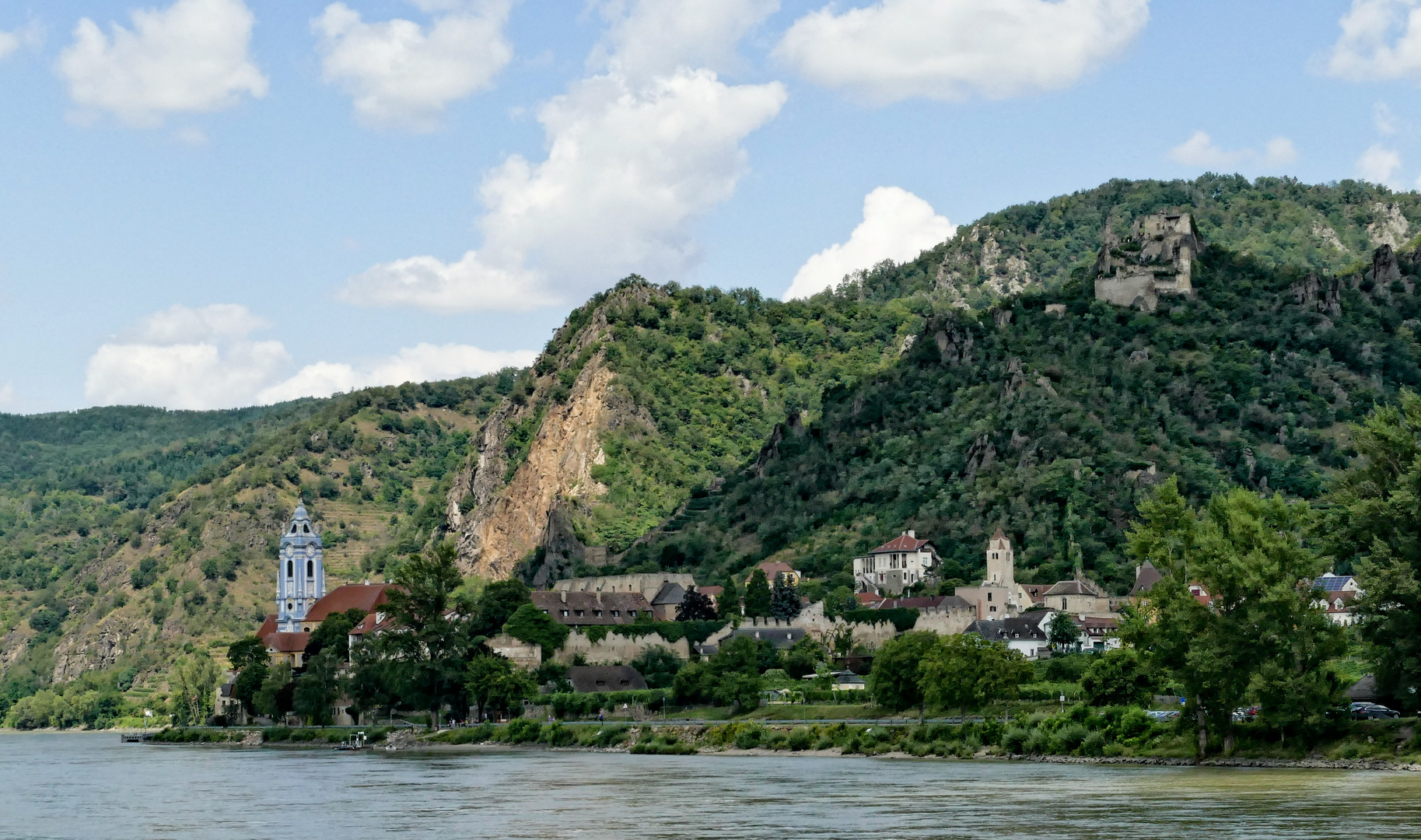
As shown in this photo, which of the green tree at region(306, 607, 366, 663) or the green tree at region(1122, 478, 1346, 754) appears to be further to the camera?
the green tree at region(306, 607, 366, 663)

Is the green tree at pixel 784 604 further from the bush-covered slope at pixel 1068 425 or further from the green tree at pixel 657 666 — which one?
the bush-covered slope at pixel 1068 425

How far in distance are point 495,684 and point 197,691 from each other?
176ft

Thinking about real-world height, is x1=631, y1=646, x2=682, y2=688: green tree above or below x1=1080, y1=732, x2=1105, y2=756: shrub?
above

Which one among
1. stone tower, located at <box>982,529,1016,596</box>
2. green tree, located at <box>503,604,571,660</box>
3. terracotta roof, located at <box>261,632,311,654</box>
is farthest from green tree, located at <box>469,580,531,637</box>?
stone tower, located at <box>982,529,1016,596</box>

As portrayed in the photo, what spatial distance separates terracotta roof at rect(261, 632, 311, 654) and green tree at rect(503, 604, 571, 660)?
1126 inches

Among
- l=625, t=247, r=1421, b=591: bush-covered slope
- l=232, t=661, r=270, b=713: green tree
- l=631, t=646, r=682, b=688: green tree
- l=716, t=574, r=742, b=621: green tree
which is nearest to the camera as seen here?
l=631, t=646, r=682, b=688: green tree

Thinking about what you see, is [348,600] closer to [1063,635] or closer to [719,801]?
[1063,635]

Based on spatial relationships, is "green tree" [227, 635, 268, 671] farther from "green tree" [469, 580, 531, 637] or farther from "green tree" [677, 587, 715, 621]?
"green tree" [677, 587, 715, 621]

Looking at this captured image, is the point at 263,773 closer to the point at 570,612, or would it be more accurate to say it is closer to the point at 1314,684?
the point at 570,612

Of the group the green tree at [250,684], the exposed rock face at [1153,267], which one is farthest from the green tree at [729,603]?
the exposed rock face at [1153,267]

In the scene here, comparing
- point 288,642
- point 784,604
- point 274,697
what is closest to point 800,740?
point 784,604

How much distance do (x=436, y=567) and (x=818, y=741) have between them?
37.4m

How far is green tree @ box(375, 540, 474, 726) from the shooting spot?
118312mm

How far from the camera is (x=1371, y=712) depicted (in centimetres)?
7725
